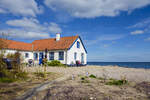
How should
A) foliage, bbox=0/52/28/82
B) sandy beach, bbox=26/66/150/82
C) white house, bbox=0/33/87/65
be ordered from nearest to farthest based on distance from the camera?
foliage, bbox=0/52/28/82, sandy beach, bbox=26/66/150/82, white house, bbox=0/33/87/65

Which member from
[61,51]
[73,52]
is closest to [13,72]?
[61,51]

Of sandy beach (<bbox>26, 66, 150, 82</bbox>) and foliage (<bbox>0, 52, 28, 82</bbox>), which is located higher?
foliage (<bbox>0, 52, 28, 82</bbox>)

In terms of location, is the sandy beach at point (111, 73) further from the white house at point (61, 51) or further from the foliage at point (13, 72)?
the white house at point (61, 51)

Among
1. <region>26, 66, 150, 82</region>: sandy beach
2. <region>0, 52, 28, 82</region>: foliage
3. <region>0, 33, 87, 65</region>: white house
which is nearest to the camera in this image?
<region>0, 52, 28, 82</region>: foliage

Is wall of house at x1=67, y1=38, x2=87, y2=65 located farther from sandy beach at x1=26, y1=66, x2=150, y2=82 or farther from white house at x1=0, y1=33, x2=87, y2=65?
sandy beach at x1=26, y1=66, x2=150, y2=82

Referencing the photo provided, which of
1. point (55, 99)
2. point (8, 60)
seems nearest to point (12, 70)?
point (8, 60)

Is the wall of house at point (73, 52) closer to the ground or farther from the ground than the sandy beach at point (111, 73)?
farther from the ground

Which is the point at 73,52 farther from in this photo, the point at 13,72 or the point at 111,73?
the point at 13,72

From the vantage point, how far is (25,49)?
22.1m

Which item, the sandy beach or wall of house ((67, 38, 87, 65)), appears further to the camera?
wall of house ((67, 38, 87, 65))

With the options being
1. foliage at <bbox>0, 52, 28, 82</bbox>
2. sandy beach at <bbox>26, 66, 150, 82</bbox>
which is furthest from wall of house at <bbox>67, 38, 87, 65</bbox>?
foliage at <bbox>0, 52, 28, 82</bbox>

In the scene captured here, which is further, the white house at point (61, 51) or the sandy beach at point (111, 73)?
the white house at point (61, 51)

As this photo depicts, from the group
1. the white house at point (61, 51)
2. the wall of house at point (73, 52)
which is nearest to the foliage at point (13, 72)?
the white house at point (61, 51)

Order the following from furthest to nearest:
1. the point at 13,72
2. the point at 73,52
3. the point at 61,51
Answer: the point at 73,52 < the point at 61,51 < the point at 13,72
